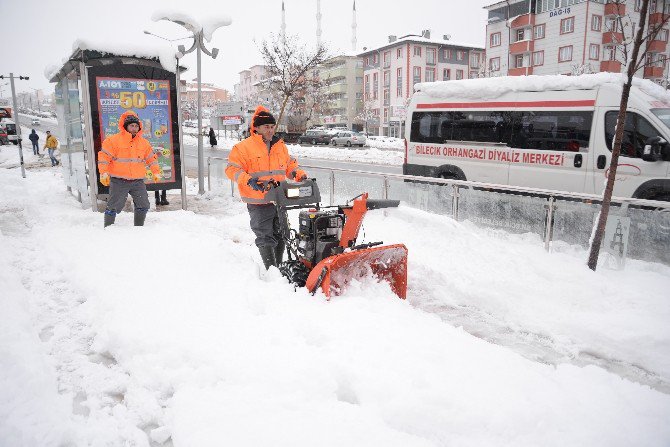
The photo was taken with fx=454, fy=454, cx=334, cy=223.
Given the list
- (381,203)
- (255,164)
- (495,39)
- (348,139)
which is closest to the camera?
(381,203)

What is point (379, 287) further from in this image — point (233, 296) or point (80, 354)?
point (80, 354)

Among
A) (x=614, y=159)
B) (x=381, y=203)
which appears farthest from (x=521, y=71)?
(x=381, y=203)

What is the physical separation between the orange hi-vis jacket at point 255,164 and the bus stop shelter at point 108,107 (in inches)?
192

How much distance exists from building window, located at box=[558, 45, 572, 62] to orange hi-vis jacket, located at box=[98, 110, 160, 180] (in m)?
42.9

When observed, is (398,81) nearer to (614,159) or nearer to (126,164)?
(126,164)

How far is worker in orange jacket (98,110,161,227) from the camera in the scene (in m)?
6.91

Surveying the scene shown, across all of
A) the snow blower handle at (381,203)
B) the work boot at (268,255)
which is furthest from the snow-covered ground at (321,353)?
the snow blower handle at (381,203)

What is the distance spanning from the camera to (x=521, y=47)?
4300 cm

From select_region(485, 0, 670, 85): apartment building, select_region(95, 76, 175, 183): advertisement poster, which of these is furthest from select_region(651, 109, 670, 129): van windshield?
select_region(485, 0, 670, 85): apartment building

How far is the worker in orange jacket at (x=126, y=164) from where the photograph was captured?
691 centimetres

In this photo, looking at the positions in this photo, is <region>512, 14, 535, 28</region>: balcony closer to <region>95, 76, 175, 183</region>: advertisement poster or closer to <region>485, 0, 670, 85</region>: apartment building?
<region>485, 0, 670, 85</region>: apartment building

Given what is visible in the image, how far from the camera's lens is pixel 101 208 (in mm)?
8953

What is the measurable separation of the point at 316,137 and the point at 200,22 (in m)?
27.0

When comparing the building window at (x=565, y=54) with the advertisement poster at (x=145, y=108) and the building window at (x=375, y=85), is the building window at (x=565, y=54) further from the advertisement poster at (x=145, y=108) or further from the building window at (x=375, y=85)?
the advertisement poster at (x=145, y=108)
